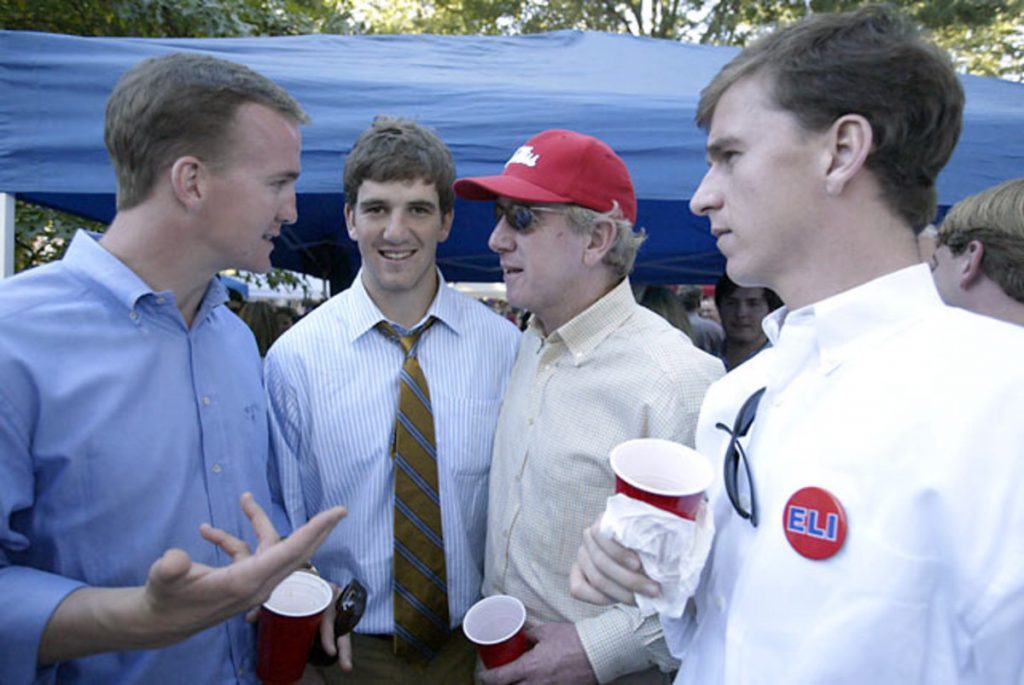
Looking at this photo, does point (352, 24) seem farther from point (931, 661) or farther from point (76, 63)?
point (931, 661)

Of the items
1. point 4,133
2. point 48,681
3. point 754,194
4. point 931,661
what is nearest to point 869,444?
point 931,661

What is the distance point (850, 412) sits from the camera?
1.08 meters

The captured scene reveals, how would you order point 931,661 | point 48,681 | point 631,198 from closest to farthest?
point 931,661
point 48,681
point 631,198

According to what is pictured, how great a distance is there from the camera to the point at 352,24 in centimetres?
860

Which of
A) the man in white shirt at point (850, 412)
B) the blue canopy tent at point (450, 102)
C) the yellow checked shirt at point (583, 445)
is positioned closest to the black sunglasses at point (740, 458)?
the man in white shirt at point (850, 412)

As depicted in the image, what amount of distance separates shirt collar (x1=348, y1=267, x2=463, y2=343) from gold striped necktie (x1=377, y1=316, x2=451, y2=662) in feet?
0.77

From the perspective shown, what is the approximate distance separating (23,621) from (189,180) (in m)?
0.96

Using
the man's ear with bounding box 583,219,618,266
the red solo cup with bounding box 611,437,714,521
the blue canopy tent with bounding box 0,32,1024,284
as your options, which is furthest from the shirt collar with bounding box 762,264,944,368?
the blue canopy tent with bounding box 0,32,1024,284

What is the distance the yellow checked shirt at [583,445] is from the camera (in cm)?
187

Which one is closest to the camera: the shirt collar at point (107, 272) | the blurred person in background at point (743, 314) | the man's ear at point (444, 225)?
the shirt collar at point (107, 272)

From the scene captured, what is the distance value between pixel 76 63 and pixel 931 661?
332 cm

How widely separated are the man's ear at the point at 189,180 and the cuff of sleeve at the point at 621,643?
1432 mm

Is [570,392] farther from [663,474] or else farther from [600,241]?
[663,474]

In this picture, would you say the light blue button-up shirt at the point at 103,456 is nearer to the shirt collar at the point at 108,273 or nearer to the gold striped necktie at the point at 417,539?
the shirt collar at the point at 108,273
